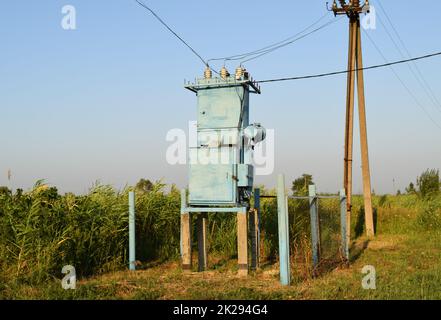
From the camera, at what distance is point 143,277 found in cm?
921

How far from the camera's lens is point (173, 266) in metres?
10.8

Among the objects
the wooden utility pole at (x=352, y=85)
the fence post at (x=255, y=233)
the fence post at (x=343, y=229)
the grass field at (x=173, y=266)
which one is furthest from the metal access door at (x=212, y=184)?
the wooden utility pole at (x=352, y=85)

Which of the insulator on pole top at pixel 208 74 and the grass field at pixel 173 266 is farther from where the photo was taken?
the insulator on pole top at pixel 208 74

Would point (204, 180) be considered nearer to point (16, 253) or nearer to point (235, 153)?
point (235, 153)

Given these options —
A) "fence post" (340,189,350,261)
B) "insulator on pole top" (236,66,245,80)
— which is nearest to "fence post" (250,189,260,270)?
"fence post" (340,189,350,261)

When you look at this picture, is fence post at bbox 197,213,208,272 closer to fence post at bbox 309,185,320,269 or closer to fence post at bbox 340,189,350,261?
fence post at bbox 309,185,320,269

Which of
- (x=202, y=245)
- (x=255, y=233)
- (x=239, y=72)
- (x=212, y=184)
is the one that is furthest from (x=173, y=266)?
(x=239, y=72)

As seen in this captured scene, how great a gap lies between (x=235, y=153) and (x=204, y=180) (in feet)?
2.80

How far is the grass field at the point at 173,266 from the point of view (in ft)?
24.7

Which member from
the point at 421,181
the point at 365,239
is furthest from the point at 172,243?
the point at 421,181

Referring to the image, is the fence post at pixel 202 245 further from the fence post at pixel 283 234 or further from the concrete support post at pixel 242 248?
the fence post at pixel 283 234

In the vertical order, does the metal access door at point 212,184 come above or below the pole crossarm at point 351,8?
below

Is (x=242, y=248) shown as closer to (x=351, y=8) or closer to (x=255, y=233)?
(x=255, y=233)

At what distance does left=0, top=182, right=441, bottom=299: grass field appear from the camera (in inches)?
296
